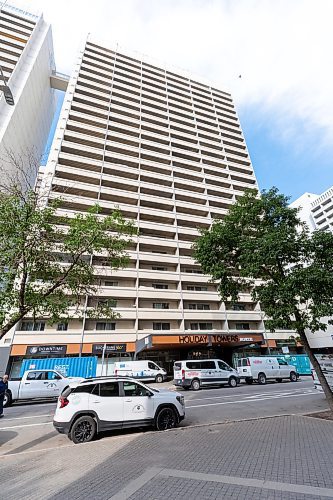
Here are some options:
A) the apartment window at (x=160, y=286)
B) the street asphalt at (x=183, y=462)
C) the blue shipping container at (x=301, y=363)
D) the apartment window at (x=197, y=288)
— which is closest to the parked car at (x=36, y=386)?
the street asphalt at (x=183, y=462)

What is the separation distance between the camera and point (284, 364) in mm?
21688

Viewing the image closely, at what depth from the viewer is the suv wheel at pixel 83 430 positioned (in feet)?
21.9

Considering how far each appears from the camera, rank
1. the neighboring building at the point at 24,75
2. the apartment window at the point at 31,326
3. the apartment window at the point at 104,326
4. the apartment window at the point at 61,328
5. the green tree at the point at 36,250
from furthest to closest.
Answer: the neighboring building at the point at 24,75, the apartment window at the point at 104,326, the apartment window at the point at 61,328, the apartment window at the point at 31,326, the green tree at the point at 36,250

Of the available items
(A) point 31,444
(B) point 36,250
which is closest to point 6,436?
(A) point 31,444

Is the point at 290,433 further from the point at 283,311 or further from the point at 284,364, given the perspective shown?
the point at 284,364

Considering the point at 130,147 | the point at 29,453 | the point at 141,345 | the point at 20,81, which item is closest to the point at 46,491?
the point at 29,453

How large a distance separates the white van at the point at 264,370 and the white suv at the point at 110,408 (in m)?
14.1

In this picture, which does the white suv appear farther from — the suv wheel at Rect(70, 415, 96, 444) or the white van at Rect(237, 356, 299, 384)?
the white van at Rect(237, 356, 299, 384)

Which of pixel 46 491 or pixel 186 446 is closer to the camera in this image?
pixel 46 491

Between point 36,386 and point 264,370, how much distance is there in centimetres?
1645

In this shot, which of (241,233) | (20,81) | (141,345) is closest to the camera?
(241,233)

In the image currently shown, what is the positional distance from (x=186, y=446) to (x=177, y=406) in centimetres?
177

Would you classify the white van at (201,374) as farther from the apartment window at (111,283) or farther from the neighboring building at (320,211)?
the neighboring building at (320,211)

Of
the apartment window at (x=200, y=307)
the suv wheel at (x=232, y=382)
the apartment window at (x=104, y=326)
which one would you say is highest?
the apartment window at (x=200, y=307)
